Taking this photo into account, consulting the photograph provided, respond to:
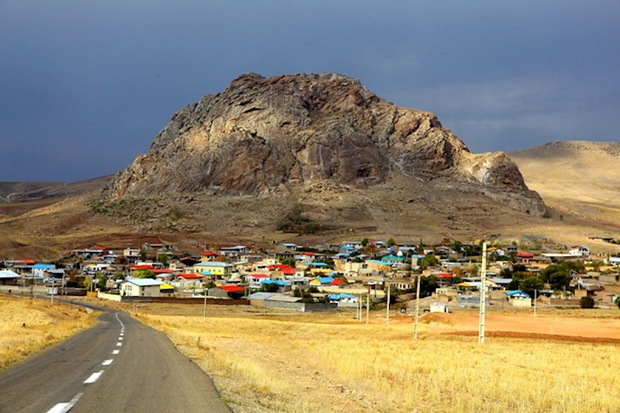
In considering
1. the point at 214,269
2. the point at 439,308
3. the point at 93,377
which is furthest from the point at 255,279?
the point at 93,377

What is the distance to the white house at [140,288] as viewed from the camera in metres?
108

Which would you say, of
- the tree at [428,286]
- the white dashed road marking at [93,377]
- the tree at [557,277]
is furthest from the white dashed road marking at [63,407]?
the tree at [557,277]

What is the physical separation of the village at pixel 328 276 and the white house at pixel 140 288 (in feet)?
0.54

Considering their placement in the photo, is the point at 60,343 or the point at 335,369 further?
the point at 60,343

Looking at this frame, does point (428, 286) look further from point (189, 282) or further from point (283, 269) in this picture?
point (189, 282)

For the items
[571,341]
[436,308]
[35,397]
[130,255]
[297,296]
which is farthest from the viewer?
[130,255]

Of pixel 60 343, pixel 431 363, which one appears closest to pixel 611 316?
pixel 431 363

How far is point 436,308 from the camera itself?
285 ft

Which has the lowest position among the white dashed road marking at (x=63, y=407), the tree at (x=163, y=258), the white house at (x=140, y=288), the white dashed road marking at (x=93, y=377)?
the white house at (x=140, y=288)

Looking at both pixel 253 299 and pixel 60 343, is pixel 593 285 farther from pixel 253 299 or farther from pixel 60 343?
pixel 60 343

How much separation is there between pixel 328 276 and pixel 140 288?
36818mm

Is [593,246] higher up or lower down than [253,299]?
higher up

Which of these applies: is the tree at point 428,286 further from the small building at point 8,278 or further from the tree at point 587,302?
the small building at point 8,278

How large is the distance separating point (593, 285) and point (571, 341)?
65487mm
